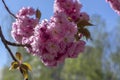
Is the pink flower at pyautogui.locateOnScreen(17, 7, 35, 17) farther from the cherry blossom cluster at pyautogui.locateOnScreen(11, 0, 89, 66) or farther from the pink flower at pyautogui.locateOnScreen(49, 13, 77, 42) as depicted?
the pink flower at pyautogui.locateOnScreen(49, 13, 77, 42)

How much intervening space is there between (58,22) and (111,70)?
17.0 metres

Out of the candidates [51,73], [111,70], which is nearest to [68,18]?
[111,70]

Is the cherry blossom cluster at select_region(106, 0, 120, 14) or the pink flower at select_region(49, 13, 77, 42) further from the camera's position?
the cherry blossom cluster at select_region(106, 0, 120, 14)

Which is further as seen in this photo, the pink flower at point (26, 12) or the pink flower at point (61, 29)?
the pink flower at point (26, 12)

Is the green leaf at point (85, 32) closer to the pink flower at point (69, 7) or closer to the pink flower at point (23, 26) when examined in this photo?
the pink flower at point (69, 7)

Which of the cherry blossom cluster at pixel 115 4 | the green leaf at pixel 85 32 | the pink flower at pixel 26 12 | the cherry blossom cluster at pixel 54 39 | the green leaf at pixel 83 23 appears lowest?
the cherry blossom cluster at pixel 54 39

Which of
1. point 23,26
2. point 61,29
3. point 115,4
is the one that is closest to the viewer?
point 61,29

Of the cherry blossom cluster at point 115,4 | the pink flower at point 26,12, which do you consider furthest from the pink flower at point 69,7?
the cherry blossom cluster at point 115,4

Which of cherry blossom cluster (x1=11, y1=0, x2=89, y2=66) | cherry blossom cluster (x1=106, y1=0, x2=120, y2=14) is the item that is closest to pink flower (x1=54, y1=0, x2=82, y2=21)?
cherry blossom cluster (x1=11, y1=0, x2=89, y2=66)

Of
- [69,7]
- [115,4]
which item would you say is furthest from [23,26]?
[115,4]

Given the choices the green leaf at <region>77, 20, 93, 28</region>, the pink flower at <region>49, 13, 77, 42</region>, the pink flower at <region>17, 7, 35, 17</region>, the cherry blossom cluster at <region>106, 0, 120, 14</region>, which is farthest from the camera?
the cherry blossom cluster at <region>106, 0, 120, 14</region>

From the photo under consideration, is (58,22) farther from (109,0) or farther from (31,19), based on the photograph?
(109,0)

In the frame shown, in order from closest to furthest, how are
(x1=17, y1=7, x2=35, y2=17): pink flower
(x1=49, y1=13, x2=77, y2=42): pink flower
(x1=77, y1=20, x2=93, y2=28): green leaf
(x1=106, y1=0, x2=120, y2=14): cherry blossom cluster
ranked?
1. (x1=49, y1=13, x2=77, y2=42): pink flower
2. (x1=77, y1=20, x2=93, y2=28): green leaf
3. (x1=17, y1=7, x2=35, y2=17): pink flower
4. (x1=106, y1=0, x2=120, y2=14): cherry blossom cluster

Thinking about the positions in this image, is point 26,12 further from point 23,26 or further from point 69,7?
point 69,7
